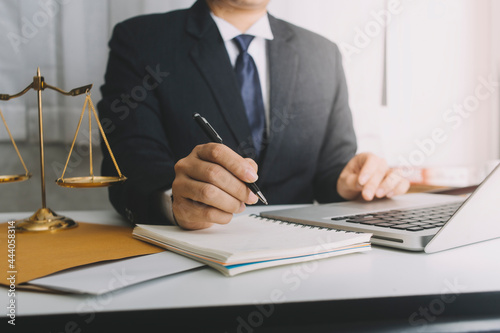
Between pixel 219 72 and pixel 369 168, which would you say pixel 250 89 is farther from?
pixel 369 168

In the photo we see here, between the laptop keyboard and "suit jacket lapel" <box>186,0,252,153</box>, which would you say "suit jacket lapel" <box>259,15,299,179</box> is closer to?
"suit jacket lapel" <box>186,0,252,153</box>

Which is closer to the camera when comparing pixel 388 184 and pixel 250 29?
pixel 388 184

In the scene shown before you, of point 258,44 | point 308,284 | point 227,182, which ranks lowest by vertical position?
point 308,284

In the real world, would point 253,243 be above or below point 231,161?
below

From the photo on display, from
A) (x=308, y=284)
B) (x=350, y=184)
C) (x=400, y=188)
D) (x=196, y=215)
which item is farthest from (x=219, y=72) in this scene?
(x=308, y=284)

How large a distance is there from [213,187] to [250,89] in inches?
34.8

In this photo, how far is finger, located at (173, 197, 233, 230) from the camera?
2.28ft

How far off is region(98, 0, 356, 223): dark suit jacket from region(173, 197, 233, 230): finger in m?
0.42

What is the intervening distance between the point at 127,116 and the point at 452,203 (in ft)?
2.94

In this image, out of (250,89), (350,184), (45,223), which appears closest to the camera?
(45,223)

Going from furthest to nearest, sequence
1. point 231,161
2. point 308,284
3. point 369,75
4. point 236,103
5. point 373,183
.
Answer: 1. point 369,75
2. point 236,103
3. point 373,183
4. point 231,161
5. point 308,284

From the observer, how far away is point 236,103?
1387 millimetres

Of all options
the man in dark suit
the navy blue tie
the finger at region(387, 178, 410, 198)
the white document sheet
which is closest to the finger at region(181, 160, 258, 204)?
the white document sheet

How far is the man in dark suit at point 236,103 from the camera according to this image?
1154 mm
